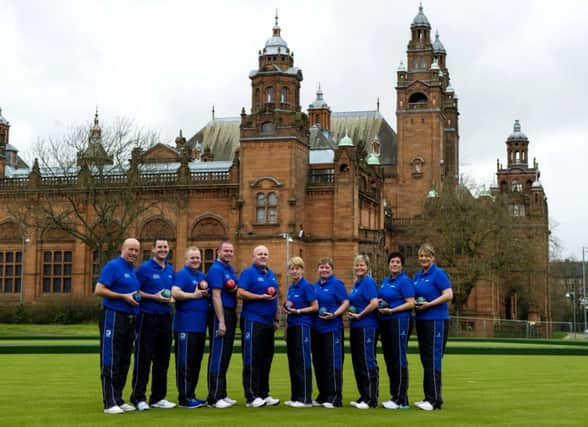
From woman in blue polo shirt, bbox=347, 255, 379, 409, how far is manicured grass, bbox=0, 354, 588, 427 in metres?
0.76

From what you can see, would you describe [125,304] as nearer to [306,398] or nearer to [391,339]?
[306,398]

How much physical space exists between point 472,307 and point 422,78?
24.5 metres

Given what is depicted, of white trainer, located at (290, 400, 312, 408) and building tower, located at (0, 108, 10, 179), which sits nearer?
white trainer, located at (290, 400, 312, 408)

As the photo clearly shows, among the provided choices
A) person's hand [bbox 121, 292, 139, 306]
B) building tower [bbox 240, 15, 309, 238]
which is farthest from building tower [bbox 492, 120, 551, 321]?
person's hand [bbox 121, 292, 139, 306]

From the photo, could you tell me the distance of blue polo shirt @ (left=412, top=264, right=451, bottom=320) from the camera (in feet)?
46.8

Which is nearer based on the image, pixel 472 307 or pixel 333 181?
pixel 333 181

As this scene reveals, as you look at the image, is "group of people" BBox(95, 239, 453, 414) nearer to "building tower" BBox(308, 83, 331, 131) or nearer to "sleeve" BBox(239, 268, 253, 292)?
"sleeve" BBox(239, 268, 253, 292)

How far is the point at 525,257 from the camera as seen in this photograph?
70.0 meters

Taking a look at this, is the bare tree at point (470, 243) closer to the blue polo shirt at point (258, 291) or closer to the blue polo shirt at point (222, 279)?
the blue polo shirt at point (258, 291)

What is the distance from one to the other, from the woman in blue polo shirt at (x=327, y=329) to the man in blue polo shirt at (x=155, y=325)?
7.37 feet

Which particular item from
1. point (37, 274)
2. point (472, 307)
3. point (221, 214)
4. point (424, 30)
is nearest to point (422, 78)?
point (424, 30)

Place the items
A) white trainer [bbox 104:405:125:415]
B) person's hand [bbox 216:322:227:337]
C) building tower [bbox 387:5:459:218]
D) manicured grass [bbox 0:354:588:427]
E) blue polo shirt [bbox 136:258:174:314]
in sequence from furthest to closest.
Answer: building tower [bbox 387:5:459:218], person's hand [bbox 216:322:227:337], blue polo shirt [bbox 136:258:174:314], white trainer [bbox 104:405:125:415], manicured grass [bbox 0:354:588:427]

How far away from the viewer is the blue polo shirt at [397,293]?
1445cm

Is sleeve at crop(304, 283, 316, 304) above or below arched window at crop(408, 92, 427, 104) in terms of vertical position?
below
